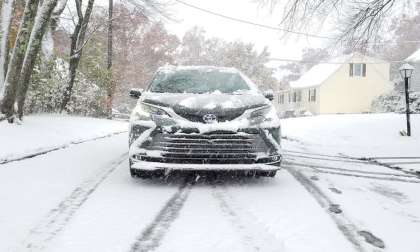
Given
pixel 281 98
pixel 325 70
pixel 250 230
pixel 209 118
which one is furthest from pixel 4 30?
pixel 281 98

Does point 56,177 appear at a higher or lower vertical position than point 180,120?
lower

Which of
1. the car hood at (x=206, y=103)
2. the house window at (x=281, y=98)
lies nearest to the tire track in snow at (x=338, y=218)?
the car hood at (x=206, y=103)

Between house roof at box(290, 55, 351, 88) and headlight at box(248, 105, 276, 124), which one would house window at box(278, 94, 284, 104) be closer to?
house roof at box(290, 55, 351, 88)

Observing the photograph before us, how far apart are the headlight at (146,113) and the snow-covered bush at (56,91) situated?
31.2ft

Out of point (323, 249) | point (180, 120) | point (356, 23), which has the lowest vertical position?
point (323, 249)

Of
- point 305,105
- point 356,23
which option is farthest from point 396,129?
point 305,105

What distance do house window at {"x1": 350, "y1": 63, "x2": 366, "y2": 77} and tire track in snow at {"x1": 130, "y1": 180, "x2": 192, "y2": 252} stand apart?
3933cm

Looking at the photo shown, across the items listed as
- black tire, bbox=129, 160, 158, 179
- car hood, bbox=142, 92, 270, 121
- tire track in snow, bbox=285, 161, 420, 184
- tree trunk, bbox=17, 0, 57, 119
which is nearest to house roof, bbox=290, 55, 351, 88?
tree trunk, bbox=17, 0, 57, 119

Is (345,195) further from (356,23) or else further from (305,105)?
(305,105)

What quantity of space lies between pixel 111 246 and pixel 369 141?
42.3ft

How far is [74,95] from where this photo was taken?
17266 millimetres

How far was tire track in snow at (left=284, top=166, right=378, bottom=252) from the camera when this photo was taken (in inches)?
125

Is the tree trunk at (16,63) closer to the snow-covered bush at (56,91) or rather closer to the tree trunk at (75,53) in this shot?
the snow-covered bush at (56,91)

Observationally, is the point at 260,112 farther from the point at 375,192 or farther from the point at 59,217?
the point at 59,217
